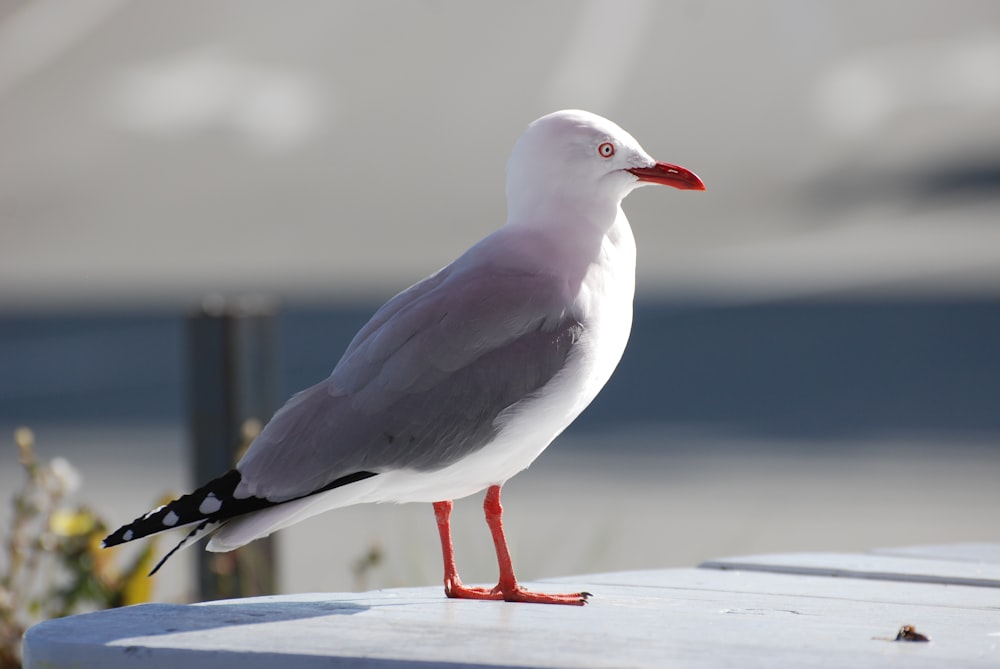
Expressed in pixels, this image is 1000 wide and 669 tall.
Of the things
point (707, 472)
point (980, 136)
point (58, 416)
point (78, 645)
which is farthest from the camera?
point (980, 136)

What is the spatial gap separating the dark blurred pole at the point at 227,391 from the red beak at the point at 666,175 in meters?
2.37

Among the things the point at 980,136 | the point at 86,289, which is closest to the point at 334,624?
the point at 86,289

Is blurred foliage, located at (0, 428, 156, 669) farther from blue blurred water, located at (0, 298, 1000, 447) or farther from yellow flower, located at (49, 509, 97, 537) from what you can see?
blue blurred water, located at (0, 298, 1000, 447)

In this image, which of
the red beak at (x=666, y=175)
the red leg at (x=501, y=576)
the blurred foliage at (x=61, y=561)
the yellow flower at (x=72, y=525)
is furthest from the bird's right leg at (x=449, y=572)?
the yellow flower at (x=72, y=525)

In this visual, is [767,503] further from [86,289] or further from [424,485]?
[86,289]

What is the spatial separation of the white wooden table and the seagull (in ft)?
0.47

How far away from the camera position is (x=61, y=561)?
14.8ft

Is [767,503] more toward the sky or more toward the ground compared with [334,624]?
more toward the sky

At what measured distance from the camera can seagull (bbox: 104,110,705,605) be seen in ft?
8.79

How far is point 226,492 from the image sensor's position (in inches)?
105

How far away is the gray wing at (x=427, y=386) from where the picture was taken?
2686 millimetres

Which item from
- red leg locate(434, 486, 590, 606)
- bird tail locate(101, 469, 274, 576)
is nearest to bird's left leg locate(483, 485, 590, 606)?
red leg locate(434, 486, 590, 606)

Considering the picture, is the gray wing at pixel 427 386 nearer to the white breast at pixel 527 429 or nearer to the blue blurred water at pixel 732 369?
the white breast at pixel 527 429

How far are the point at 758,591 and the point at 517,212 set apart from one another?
88 cm
